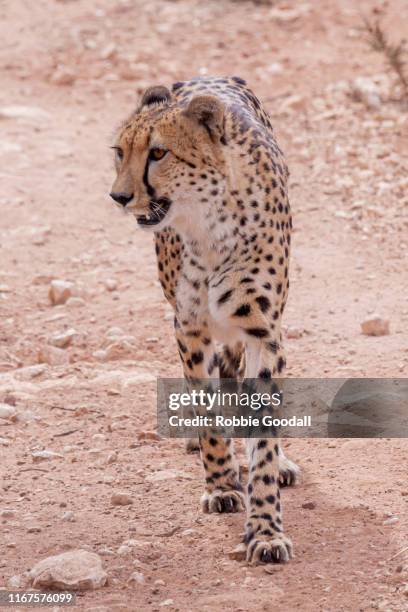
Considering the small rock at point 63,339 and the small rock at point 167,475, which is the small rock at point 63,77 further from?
the small rock at point 167,475

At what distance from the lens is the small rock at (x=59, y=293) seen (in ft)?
27.8

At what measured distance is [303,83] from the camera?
12258 mm

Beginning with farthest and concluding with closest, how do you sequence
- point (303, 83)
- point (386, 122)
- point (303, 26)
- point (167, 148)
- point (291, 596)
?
point (303, 26) < point (303, 83) < point (386, 122) < point (167, 148) < point (291, 596)

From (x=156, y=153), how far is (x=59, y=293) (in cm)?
337

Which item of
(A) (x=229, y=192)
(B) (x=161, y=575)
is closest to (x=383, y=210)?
(A) (x=229, y=192)

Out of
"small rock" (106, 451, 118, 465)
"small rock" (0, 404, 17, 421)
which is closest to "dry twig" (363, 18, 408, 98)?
"small rock" (0, 404, 17, 421)

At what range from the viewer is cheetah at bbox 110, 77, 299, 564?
5.23 meters

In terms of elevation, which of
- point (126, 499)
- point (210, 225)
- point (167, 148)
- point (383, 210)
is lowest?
point (126, 499)

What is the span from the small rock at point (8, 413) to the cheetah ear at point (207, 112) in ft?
7.29

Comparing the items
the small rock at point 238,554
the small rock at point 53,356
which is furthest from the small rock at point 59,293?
the small rock at point 238,554

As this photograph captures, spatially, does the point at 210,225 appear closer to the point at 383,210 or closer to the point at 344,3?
the point at 383,210

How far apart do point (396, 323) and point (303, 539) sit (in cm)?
256

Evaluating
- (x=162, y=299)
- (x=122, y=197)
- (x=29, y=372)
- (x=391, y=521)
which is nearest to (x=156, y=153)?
(x=122, y=197)

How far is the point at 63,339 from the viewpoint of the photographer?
778 centimetres
